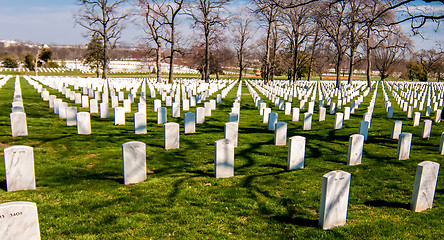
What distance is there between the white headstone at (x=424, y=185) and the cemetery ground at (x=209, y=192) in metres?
0.15

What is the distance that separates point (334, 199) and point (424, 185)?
5.89ft

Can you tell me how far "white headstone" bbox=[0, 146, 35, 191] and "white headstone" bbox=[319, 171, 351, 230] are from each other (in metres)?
4.97

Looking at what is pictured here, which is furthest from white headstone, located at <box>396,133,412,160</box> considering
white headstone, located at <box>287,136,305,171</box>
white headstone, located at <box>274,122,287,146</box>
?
white headstone, located at <box>274,122,287,146</box>

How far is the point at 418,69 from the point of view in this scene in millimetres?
68500

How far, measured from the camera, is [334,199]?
4.32 meters

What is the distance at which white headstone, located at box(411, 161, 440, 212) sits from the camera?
4797 millimetres

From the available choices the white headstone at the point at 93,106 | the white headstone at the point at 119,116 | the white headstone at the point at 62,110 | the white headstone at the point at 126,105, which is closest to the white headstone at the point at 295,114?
the white headstone at the point at 119,116

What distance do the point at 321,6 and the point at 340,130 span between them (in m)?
16.3

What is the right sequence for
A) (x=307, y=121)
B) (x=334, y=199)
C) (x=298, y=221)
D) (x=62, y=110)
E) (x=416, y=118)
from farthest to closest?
1. (x=416, y=118)
2. (x=62, y=110)
3. (x=307, y=121)
4. (x=298, y=221)
5. (x=334, y=199)

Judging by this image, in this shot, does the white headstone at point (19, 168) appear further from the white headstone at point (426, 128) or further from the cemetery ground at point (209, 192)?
the white headstone at point (426, 128)

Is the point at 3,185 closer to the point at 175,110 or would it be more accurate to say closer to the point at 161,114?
the point at 161,114

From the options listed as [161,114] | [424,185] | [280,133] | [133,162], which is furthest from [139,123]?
[424,185]

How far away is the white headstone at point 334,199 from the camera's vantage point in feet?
13.8

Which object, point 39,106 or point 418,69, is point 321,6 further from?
point 418,69
